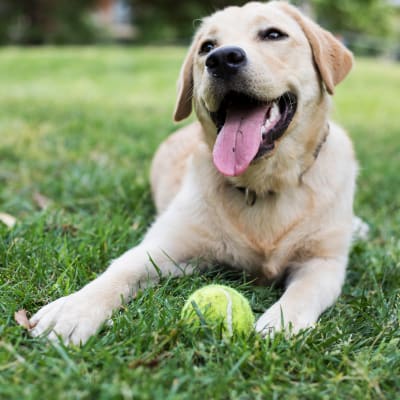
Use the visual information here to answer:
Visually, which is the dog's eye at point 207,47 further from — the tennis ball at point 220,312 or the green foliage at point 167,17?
the green foliage at point 167,17

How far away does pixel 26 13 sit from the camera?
2739 cm

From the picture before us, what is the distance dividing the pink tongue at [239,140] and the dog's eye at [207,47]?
493 millimetres

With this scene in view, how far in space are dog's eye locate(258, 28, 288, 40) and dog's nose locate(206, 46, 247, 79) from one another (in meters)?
0.42

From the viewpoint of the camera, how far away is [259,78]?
9.34 ft

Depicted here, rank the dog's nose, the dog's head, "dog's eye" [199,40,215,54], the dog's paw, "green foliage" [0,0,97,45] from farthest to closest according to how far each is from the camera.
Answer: "green foliage" [0,0,97,45] → "dog's eye" [199,40,215,54] → the dog's head → the dog's nose → the dog's paw

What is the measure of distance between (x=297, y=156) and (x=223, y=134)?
0.47 meters

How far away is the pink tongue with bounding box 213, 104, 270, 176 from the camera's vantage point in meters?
2.90

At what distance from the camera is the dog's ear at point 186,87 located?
139 inches

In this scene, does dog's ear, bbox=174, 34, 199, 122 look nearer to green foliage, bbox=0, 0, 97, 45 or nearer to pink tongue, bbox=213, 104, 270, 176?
pink tongue, bbox=213, 104, 270, 176

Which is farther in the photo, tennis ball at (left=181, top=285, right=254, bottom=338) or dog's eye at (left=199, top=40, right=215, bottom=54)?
dog's eye at (left=199, top=40, right=215, bottom=54)

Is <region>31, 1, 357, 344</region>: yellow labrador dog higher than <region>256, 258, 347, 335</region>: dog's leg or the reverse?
higher

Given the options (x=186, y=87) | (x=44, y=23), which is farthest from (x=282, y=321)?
(x=44, y=23)

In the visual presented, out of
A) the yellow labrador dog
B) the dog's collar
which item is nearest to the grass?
the yellow labrador dog

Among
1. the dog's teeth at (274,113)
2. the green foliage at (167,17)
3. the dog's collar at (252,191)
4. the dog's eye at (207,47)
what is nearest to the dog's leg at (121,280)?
the dog's collar at (252,191)
